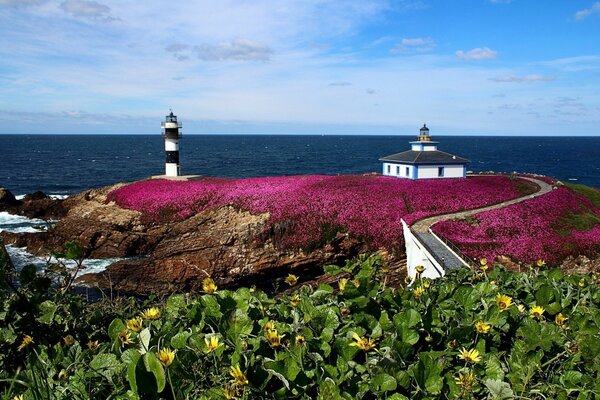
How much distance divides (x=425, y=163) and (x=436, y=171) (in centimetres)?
173

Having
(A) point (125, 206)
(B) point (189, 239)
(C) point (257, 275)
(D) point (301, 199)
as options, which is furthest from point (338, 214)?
(A) point (125, 206)

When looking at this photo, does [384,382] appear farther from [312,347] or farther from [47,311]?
[47,311]

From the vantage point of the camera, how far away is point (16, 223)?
4250 centimetres

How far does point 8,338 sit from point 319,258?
2643 centimetres

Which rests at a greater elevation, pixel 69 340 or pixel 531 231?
pixel 69 340

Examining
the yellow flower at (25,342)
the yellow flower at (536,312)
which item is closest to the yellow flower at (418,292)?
the yellow flower at (536,312)

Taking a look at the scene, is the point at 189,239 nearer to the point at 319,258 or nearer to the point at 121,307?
the point at 319,258

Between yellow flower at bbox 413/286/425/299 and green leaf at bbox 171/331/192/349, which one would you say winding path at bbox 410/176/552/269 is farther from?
green leaf at bbox 171/331/192/349

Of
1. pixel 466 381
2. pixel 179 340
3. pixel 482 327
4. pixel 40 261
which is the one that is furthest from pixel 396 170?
pixel 179 340

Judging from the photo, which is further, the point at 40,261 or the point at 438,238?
the point at 40,261

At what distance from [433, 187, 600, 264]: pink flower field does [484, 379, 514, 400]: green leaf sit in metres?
23.9

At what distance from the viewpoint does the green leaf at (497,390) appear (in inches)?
120

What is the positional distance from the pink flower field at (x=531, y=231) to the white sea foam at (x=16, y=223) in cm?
3478

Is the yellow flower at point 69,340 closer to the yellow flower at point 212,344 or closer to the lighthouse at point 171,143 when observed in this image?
the yellow flower at point 212,344
